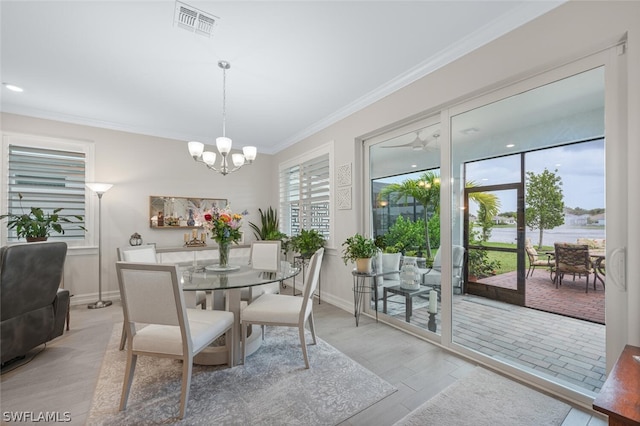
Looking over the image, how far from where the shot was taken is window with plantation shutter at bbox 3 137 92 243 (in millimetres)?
3701

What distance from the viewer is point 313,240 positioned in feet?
13.4

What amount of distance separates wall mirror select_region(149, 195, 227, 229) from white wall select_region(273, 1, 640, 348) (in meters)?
3.34

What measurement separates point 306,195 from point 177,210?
227cm

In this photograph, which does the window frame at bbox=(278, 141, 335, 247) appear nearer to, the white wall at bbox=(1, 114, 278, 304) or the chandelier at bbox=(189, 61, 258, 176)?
the white wall at bbox=(1, 114, 278, 304)

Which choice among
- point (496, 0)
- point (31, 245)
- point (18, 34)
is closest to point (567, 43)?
point (496, 0)

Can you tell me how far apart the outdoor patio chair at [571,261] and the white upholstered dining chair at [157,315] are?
2591mm

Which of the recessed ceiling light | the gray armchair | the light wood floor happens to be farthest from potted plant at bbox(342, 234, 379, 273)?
the recessed ceiling light

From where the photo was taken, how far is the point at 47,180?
3.89 m

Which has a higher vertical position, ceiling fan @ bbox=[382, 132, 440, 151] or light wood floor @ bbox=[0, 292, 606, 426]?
ceiling fan @ bbox=[382, 132, 440, 151]

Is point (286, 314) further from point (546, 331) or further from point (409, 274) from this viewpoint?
point (546, 331)

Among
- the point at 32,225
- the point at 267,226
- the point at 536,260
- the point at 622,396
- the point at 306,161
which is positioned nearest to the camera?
the point at 622,396

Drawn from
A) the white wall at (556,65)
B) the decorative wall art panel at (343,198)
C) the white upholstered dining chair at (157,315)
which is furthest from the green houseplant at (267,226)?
the white upholstered dining chair at (157,315)

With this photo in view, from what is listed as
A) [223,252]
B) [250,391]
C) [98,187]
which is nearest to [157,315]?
[250,391]

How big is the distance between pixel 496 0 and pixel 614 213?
1.59 metres
